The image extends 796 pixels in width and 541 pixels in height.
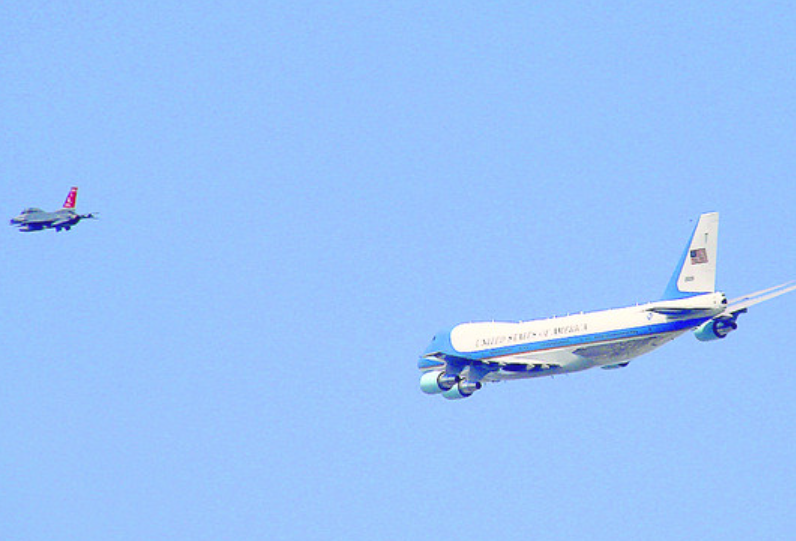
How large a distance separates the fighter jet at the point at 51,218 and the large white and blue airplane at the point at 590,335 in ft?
103

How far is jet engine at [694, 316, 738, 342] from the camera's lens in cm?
11219

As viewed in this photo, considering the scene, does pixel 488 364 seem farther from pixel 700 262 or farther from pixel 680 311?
pixel 700 262

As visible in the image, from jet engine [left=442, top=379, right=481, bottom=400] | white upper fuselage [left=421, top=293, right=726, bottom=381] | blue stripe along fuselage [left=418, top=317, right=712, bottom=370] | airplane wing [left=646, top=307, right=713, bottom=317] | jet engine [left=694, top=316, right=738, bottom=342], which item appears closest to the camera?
airplane wing [left=646, top=307, right=713, bottom=317]

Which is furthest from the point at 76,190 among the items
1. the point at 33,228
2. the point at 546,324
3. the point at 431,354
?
the point at 546,324

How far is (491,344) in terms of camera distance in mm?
127938

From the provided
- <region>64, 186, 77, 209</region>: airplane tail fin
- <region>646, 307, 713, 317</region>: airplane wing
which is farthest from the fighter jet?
<region>646, 307, 713, 317</region>: airplane wing

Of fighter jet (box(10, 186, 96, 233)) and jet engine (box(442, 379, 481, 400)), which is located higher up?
fighter jet (box(10, 186, 96, 233))

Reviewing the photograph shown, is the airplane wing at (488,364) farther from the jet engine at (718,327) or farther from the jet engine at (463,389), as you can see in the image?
the jet engine at (718,327)

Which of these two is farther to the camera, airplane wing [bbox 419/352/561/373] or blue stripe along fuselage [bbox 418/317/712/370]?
airplane wing [bbox 419/352/561/373]

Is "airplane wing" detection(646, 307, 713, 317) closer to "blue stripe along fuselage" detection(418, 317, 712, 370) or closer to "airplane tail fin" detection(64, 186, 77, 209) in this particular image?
"blue stripe along fuselage" detection(418, 317, 712, 370)

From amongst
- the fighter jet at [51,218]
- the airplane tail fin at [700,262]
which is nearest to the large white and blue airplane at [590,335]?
the airplane tail fin at [700,262]

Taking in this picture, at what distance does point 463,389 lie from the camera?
129250 mm

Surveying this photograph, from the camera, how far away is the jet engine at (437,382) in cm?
12950

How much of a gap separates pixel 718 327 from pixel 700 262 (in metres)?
4.75
